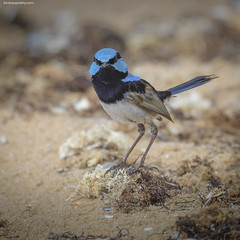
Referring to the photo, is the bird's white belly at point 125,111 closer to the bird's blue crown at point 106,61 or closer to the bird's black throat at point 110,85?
the bird's black throat at point 110,85

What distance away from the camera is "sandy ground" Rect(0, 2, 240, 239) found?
318 cm

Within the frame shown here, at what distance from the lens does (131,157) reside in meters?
4.55

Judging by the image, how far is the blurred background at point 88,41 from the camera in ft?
22.6

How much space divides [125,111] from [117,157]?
897 mm

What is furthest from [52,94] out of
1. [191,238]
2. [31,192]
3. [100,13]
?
[100,13]

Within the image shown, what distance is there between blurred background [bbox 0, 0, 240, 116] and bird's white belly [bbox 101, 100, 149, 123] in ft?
7.67

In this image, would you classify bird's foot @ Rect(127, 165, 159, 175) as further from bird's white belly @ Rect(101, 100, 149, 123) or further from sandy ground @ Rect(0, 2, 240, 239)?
bird's white belly @ Rect(101, 100, 149, 123)

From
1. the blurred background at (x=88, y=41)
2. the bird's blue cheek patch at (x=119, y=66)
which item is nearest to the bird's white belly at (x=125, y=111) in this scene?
the bird's blue cheek patch at (x=119, y=66)

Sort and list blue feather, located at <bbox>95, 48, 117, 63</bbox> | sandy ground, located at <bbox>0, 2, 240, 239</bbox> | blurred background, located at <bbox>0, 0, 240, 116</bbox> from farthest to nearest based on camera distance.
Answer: blurred background, located at <bbox>0, 0, 240, 116</bbox> → blue feather, located at <bbox>95, 48, 117, 63</bbox> → sandy ground, located at <bbox>0, 2, 240, 239</bbox>

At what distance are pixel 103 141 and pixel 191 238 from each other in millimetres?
2122

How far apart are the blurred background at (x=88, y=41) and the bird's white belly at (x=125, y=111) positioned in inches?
92.0

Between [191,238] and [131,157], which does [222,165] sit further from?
[191,238]

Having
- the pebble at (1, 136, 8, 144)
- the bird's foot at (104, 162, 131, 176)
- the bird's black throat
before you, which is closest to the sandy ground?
the pebble at (1, 136, 8, 144)

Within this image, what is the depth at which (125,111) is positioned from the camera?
3.81m
